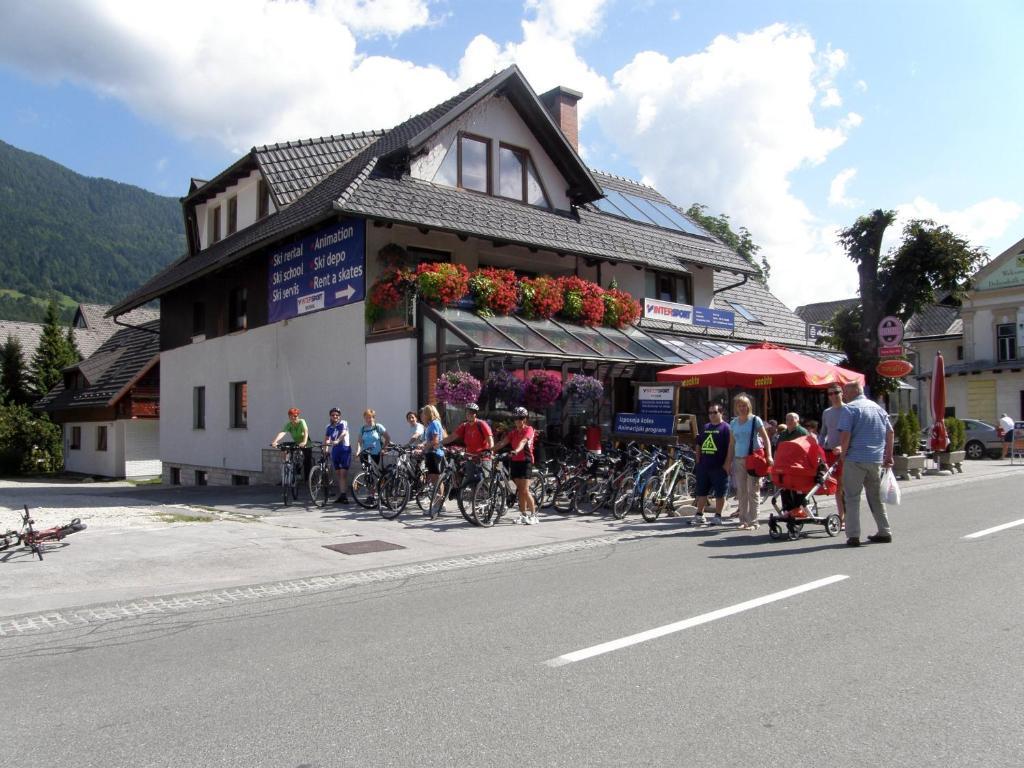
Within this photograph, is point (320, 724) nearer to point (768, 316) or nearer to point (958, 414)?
point (768, 316)

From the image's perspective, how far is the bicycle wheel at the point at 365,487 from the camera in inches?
538

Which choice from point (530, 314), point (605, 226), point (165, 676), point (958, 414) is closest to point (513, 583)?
point (165, 676)

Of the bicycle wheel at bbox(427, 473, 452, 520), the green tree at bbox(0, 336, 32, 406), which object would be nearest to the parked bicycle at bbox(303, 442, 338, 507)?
the bicycle wheel at bbox(427, 473, 452, 520)

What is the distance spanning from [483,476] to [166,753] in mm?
8433

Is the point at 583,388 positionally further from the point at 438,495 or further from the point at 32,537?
the point at 32,537

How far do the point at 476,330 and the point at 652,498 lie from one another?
16.5 feet

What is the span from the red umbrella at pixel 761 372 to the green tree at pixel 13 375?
40.1 metres

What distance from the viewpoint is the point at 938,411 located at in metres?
21.7

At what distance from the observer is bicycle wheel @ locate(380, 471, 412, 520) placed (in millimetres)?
13117

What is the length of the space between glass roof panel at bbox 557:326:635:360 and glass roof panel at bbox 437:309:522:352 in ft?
8.33

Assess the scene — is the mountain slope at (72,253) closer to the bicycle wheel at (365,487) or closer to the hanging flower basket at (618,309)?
the hanging flower basket at (618,309)

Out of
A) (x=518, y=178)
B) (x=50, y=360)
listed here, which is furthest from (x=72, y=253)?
(x=518, y=178)

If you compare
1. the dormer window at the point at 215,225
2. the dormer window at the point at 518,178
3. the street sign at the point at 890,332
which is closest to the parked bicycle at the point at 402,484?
the dormer window at the point at 518,178

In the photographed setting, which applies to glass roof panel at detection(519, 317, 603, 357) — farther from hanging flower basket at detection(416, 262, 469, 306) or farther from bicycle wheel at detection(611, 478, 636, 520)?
bicycle wheel at detection(611, 478, 636, 520)
